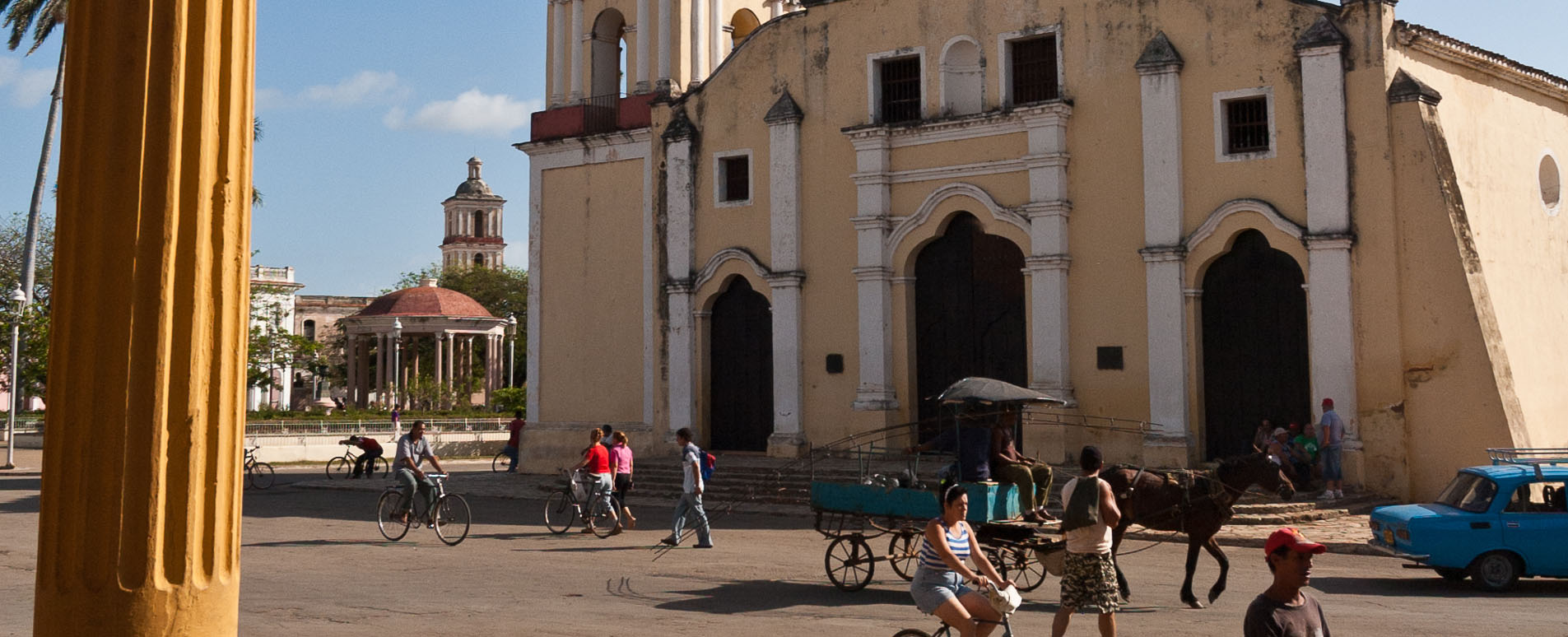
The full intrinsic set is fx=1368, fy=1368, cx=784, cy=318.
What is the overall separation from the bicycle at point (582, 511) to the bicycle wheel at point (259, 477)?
34.8ft

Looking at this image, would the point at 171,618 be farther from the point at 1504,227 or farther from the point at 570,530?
the point at 1504,227

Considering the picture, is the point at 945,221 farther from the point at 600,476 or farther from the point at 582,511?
the point at 582,511

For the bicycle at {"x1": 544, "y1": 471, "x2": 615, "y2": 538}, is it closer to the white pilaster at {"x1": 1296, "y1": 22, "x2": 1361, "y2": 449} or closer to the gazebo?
the white pilaster at {"x1": 1296, "y1": 22, "x2": 1361, "y2": 449}

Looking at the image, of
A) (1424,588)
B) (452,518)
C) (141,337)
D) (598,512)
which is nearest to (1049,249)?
(598,512)

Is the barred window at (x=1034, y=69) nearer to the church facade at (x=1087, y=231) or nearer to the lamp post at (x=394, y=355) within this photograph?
the church facade at (x=1087, y=231)

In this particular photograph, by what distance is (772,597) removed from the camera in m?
12.5

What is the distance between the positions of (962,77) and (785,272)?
4.84 metres

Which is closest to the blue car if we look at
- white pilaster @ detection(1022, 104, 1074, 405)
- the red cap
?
the red cap

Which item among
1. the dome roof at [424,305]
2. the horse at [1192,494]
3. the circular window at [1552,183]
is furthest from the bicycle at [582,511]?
the dome roof at [424,305]

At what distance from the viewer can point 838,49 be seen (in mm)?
25422

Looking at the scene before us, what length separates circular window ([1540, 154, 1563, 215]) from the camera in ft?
77.6

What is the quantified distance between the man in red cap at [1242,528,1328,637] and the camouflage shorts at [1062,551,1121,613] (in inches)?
154

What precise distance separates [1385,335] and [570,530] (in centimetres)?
1203

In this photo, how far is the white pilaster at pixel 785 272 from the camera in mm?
25438
